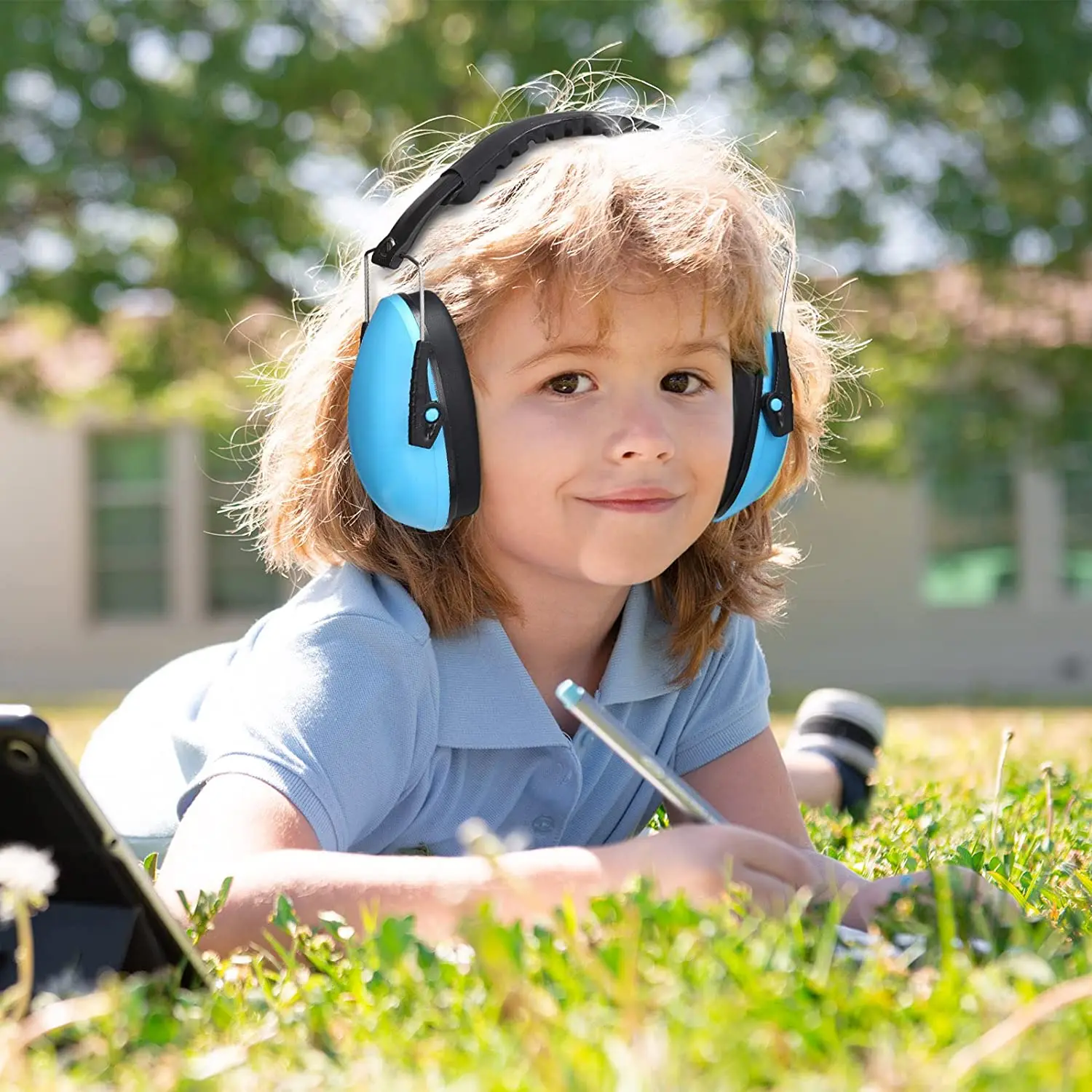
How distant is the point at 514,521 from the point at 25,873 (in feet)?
3.84

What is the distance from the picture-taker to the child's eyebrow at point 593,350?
2453 mm

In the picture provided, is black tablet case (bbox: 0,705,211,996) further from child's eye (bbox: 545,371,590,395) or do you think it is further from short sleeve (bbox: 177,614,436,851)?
child's eye (bbox: 545,371,590,395)

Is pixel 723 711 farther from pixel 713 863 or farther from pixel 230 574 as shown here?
pixel 230 574

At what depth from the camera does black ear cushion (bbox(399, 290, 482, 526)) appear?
247 cm

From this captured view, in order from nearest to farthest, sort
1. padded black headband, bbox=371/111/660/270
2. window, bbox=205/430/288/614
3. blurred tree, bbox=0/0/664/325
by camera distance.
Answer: padded black headband, bbox=371/111/660/270, blurred tree, bbox=0/0/664/325, window, bbox=205/430/288/614

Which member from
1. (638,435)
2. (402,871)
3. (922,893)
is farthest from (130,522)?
(922,893)

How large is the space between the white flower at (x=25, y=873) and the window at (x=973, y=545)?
58.5 ft

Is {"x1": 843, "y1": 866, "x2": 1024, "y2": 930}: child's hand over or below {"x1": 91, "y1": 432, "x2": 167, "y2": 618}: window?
over

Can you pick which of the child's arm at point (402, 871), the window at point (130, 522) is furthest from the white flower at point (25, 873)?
the window at point (130, 522)

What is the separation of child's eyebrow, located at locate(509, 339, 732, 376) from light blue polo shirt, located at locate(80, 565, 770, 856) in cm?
49

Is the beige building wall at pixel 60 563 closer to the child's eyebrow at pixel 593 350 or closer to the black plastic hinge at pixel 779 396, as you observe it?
the black plastic hinge at pixel 779 396

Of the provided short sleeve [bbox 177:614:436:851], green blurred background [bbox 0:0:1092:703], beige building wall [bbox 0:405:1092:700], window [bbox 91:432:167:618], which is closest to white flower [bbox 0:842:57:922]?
short sleeve [bbox 177:614:436:851]

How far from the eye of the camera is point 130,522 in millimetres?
20469

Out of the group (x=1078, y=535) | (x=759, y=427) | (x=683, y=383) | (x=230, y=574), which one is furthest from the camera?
(x=230, y=574)
